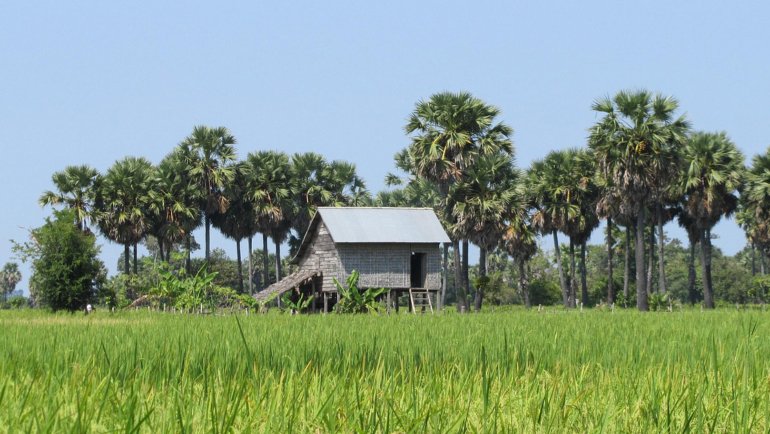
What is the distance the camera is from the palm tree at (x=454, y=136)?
5462 cm

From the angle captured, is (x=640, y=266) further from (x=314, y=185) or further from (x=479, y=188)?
(x=314, y=185)

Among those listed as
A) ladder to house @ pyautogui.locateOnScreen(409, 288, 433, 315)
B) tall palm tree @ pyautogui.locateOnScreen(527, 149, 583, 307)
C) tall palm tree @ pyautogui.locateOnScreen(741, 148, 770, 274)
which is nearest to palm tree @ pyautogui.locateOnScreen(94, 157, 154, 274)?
ladder to house @ pyautogui.locateOnScreen(409, 288, 433, 315)

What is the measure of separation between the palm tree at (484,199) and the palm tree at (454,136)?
829 mm

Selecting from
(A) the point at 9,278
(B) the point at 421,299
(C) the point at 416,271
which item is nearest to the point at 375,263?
(B) the point at 421,299

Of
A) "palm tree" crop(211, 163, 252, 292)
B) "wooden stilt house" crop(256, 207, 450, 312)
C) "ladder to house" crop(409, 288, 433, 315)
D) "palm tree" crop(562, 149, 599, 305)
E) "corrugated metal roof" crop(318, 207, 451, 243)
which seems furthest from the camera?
"palm tree" crop(211, 163, 252, 292)

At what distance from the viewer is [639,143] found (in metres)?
51.1

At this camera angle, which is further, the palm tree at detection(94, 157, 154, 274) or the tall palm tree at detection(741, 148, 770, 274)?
the palm tree at detection(94, 157, 154, 274)

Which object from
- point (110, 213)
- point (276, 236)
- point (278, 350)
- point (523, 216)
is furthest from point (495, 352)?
point (276, 236)

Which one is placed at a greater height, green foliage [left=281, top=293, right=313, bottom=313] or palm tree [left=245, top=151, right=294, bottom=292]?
palm tree [left=245, top=151, right=294, bottom=292]

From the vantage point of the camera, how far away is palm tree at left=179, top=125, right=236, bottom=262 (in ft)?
215

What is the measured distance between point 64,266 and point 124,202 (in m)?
18.4

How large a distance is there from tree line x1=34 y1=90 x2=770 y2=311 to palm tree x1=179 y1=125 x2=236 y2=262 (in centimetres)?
9

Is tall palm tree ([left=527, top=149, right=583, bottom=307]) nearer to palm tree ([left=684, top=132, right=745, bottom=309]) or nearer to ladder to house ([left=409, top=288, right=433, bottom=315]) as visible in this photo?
palm tree ([left=684, top=132, right=745, bottom=309])

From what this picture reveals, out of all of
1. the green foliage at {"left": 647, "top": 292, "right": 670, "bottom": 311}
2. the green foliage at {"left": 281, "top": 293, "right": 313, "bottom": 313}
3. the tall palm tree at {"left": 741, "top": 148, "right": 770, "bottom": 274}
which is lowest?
the green foliage at {"left": 647, "top": 292, "right": 670, "bottom": 311}
